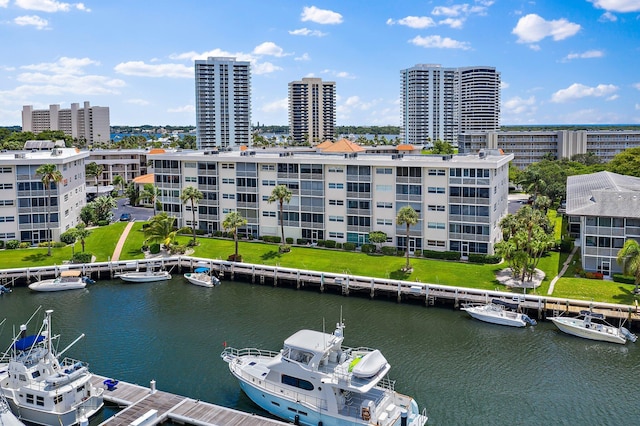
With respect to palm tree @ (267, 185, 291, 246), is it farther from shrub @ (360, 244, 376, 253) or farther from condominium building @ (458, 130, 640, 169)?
condominium building @ (458, 130, 640, 169)

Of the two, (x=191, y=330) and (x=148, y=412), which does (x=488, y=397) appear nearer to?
(x=148, y=412)

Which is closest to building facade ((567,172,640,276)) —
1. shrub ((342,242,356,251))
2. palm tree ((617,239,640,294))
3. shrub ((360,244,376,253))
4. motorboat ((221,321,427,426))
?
palm tree ((617,239,640,294))

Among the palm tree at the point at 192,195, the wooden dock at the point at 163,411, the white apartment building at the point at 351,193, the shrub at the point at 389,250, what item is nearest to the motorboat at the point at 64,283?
the palm tree at the point at 192,195

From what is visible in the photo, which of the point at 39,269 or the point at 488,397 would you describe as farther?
the point at 39,269

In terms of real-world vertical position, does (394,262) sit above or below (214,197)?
below

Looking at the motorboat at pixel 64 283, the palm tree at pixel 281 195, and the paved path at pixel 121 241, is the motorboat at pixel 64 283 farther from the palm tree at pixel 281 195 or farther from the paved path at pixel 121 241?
the palm tree at pixel 281 195

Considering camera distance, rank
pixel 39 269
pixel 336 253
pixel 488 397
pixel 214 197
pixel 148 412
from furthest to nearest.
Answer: pixel 214 197 < pixel 336 253 < pixel 39 269 < pixel 488 397 < pixel 148 412

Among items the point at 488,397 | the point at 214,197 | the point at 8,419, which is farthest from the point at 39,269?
the point at 488,397
